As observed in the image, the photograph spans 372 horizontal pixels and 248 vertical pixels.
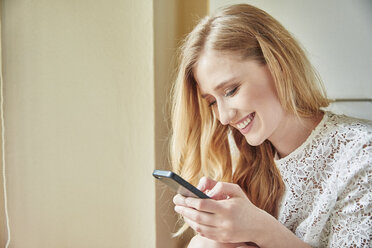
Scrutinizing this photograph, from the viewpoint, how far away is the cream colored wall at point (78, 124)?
1.38m

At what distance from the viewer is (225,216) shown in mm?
910

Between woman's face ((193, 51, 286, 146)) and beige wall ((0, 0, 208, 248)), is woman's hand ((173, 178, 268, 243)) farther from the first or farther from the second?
beige wall ((0, 0, 208, 248))

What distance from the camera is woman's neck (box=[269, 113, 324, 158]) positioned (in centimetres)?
113

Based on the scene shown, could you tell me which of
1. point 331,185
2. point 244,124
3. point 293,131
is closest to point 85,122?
point 244,124

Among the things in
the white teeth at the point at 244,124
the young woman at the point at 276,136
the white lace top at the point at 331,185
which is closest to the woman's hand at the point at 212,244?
the young woman at the point at 276,136

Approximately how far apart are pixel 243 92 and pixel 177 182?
363mm

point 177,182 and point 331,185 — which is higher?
point 177,182

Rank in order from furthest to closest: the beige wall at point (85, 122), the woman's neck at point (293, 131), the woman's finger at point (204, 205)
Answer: the beige wall at point (85, 122), the woman's neck at point (293, 131), the woman's finger at point (204, 205)

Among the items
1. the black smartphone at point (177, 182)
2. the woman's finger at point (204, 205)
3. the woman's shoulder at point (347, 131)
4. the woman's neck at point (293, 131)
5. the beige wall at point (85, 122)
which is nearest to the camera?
the black smartphone at point (177, 182)

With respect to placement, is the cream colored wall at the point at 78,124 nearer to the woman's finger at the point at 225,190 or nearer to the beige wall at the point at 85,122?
the beige wall at the point at 85,122

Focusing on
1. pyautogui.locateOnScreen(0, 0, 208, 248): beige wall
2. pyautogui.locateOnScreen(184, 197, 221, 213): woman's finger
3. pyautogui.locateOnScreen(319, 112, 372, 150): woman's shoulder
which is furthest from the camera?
pyautogui.locateOnScreen(0, 0, 208, 248): beige wall

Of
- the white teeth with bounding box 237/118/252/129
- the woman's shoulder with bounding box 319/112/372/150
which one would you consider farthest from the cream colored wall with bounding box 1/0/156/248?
the woman's shoulder with bounding box 319/112/372/150

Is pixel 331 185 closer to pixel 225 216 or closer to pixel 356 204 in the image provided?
pixel 356 204

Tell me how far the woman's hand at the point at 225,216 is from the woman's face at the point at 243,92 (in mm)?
204
